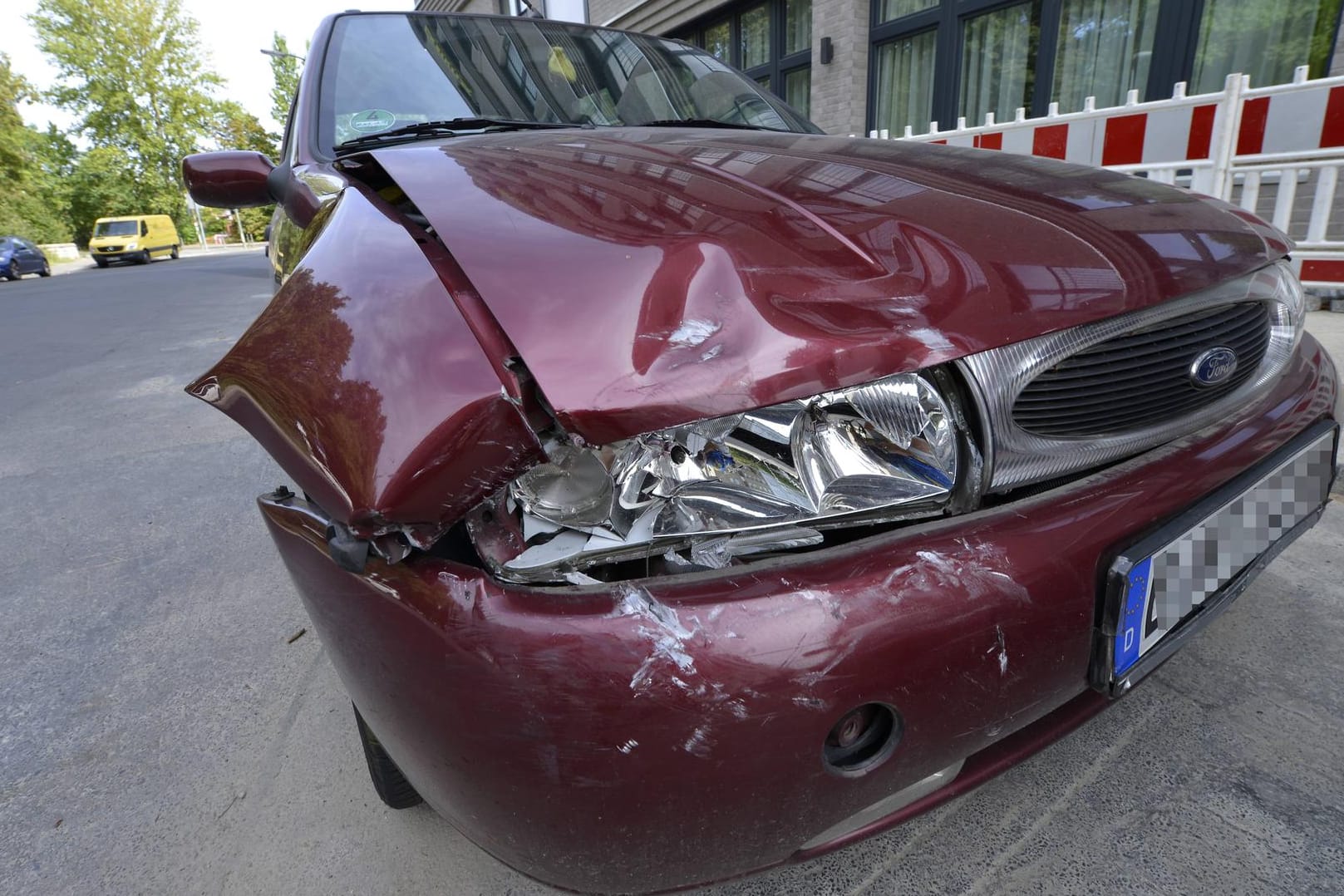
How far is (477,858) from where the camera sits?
1.37 m

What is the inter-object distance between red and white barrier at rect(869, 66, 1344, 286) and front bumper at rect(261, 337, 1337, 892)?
387 centimetres

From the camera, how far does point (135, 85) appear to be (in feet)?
127

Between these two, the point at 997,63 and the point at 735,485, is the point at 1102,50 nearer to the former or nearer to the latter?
the point at 997,63

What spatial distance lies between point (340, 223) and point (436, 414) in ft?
1.90

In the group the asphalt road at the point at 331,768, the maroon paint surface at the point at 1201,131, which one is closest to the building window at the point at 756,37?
the maroon paint surface at the point at 1201,131

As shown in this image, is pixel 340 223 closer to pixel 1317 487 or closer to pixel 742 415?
pixel 742 415

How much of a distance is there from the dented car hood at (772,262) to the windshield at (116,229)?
35.5 m

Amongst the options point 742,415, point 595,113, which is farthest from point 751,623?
point 595,113

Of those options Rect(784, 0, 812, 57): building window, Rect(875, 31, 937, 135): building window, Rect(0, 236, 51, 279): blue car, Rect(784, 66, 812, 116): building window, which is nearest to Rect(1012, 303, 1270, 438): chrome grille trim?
Rect(875, 31, 937, 135): building window

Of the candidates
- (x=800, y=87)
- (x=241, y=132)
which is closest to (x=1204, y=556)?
(x=800, y=87)

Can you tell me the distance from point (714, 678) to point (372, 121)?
1783 millimetres

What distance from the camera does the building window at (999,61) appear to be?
6715 millimetres

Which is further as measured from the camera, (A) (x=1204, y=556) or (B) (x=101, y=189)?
(B) (x=101, y=189)

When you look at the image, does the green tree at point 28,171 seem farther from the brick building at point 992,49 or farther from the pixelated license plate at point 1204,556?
the pixelated license plate at point 1204,556
